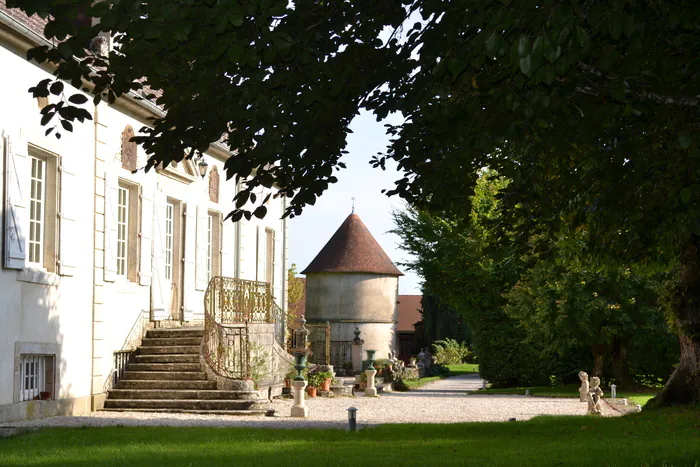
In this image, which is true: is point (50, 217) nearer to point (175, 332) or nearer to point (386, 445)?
point (175, 332)

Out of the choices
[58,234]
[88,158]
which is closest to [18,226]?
[58,234]

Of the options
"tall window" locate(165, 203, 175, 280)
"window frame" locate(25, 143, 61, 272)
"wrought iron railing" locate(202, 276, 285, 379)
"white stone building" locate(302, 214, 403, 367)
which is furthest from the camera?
"white stone building" locate(302, 214, 403, 367)

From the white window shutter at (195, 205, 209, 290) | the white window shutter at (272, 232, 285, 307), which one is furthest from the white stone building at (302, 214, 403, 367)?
the white window shutter at (195, 205, 209, 290)

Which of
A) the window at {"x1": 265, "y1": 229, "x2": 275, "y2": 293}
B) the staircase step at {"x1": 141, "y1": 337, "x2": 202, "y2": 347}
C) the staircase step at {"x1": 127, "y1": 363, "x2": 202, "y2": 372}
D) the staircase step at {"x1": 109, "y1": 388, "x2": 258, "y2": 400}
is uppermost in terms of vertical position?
the window at {"x1": 265, "y1": 229, "x2": 275, "y2": 293}

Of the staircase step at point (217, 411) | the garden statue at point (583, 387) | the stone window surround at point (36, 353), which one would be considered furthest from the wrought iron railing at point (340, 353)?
the stone window surround at point (36, 353)

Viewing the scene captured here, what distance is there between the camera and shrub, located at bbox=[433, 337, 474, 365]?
58.8 metres

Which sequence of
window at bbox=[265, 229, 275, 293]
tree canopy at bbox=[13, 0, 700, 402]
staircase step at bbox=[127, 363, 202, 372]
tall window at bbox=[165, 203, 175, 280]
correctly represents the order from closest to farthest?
tree canopy at bbox=[13, 0, 700, 402], staircase step at bbox=[127, 363, 202, 372], tall window at bbox=[165, 203, 175, 280], window at bbox=[265, 229, 275, 293]

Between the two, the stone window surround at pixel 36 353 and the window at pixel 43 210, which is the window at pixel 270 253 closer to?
the stone window surround at pixel 36 353

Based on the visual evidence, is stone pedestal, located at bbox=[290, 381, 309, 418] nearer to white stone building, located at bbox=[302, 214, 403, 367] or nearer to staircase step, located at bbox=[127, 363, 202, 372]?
staircase step, located at bbox=[127, 363, 202, 372]

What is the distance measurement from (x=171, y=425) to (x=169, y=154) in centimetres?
754

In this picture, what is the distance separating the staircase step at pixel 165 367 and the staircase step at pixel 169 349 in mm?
496

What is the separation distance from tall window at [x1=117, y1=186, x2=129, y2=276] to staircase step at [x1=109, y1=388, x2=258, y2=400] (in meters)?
2.39

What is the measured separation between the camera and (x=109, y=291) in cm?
1938

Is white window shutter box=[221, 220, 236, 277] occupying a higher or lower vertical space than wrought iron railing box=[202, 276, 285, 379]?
higher
